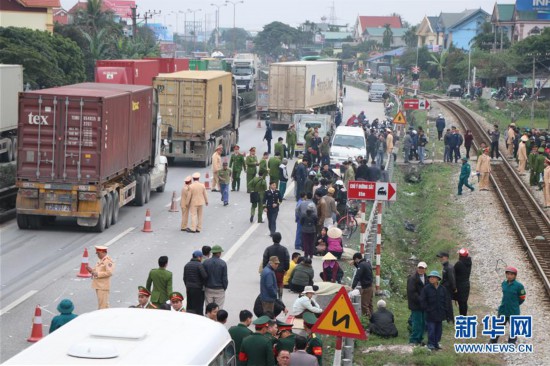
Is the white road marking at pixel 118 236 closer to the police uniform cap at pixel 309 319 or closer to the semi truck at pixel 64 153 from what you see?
the semi truck at pixel 64 153

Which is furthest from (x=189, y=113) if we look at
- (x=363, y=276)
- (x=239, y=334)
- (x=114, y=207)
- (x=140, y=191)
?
(x=239, y=334)

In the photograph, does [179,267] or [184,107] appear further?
[184,107]

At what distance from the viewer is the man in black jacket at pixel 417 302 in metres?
17.0

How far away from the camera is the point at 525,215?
32.9 metres

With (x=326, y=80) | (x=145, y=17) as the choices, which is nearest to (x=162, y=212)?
(x=326, y=80)

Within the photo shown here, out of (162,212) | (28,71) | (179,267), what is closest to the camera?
(179,267)

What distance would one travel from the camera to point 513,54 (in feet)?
333

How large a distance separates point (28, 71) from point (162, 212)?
96.2 feet

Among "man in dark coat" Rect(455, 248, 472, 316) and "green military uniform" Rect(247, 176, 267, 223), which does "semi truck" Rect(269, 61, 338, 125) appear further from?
"man in dark coat" Rect(455, 248, 472, 316)

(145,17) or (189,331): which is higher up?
(145,17)

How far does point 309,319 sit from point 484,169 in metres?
23.1

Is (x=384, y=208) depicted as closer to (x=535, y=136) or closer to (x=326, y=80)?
(x=535, y=136)

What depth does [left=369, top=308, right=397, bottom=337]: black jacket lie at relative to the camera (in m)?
17.7

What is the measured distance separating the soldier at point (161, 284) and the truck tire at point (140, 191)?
1402 cm
